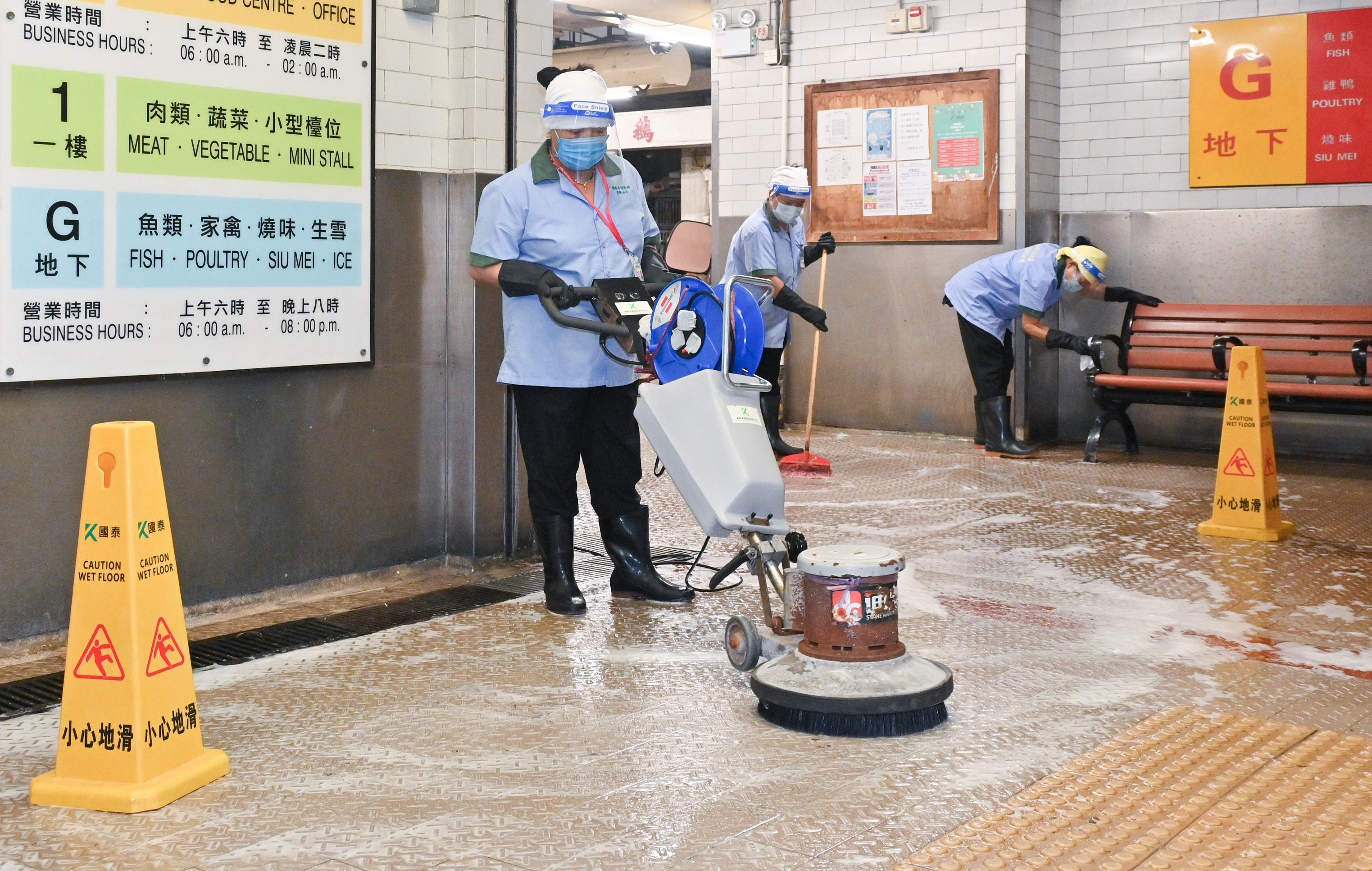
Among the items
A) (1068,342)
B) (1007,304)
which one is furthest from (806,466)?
(1068,342)

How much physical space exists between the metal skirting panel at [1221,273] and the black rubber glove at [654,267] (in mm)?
5146

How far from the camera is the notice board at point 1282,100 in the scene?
26.2ft

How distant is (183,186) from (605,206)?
1317 mm

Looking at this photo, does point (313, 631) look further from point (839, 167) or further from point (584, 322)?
point (839, 167)

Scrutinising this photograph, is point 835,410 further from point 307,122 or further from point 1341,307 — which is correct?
point 307,122

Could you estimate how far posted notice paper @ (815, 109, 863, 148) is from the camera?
375 inches

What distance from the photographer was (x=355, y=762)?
3061 mm

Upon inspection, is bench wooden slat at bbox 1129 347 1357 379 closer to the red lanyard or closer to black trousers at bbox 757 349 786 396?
black trousers at bbox 757 349 786 396

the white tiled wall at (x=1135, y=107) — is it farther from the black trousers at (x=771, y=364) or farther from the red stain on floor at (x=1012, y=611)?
the red stain on floor at (x=1012, y=611)

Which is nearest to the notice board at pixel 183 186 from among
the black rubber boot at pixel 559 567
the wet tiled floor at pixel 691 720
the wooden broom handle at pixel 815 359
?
the black rubber boot at pixel 559 567

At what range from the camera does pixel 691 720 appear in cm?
338

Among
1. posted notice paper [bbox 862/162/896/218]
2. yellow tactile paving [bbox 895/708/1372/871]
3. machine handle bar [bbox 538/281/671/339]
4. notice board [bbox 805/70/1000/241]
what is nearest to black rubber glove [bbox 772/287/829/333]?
notice board [bbox 805/70/1000/241]

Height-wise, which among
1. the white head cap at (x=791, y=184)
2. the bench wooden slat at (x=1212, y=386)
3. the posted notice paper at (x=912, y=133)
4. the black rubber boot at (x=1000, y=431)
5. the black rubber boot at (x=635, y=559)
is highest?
the posted notice paper at (x=912, y=133)

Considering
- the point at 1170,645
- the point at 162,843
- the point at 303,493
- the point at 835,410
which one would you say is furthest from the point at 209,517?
the point at 835,410
